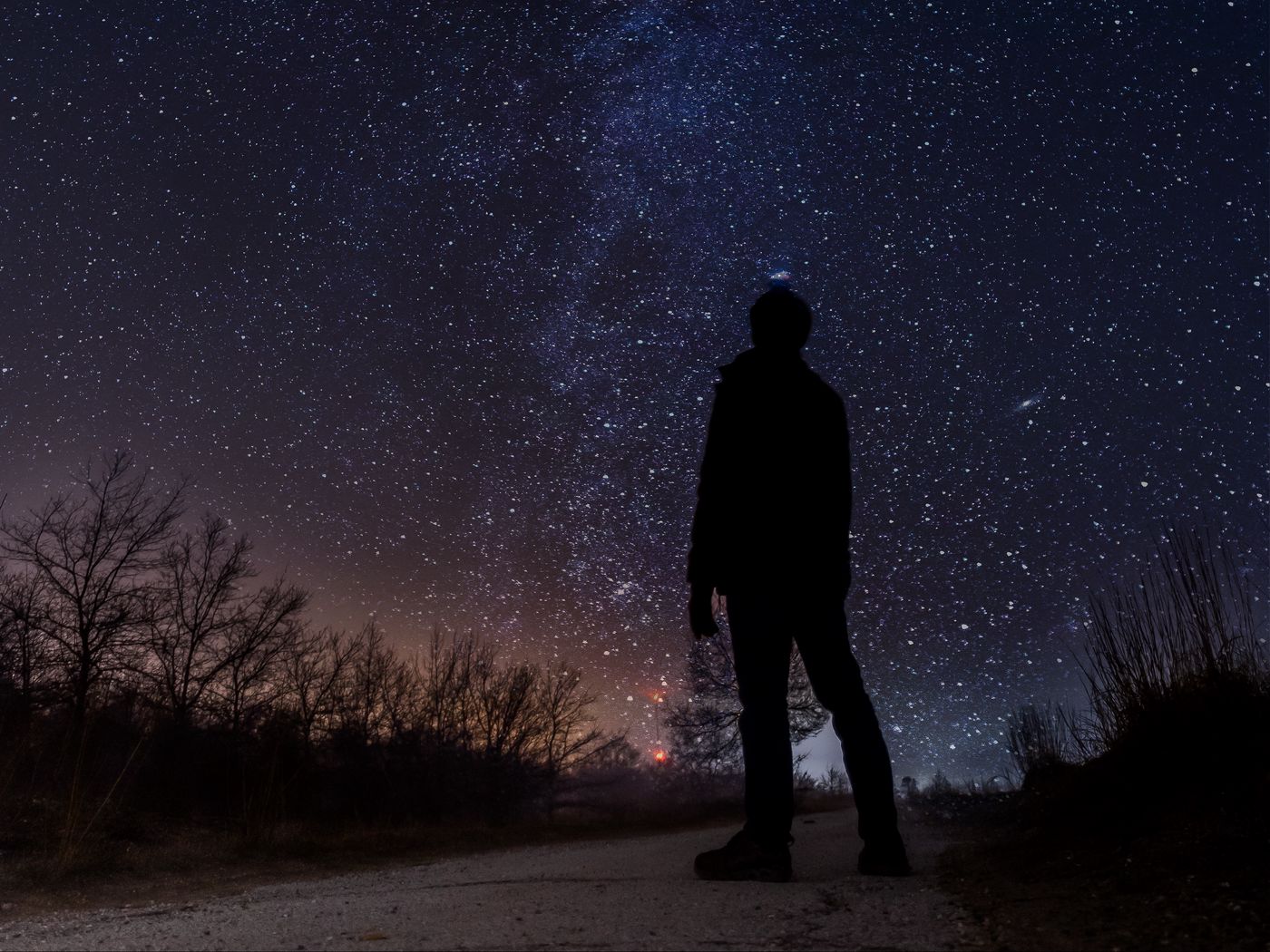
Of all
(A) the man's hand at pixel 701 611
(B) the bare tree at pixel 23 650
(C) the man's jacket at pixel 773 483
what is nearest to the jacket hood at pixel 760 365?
(C) the man's jacket at pixel 773 483

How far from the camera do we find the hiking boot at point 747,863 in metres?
3.02

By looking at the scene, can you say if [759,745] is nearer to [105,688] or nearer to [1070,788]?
[1070,788]

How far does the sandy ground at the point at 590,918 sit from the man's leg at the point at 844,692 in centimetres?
38

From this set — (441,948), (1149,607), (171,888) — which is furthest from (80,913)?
(1149,607)

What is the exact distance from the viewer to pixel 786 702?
3.21m

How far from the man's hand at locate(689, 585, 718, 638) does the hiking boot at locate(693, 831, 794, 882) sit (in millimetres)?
811

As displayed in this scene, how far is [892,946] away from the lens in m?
1.90

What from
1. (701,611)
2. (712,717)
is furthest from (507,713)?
(701,611)

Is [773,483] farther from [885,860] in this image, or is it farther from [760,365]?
[885,860]

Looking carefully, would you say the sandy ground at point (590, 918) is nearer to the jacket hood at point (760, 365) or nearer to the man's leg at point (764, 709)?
the man's leg at point (764, 709)

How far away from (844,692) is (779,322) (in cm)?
163

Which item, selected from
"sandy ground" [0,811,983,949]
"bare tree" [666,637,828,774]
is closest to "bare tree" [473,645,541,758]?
"bare tree" [666,637,828,774]

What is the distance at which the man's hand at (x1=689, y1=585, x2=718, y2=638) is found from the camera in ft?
11.6

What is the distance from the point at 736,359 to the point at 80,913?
4.56m
